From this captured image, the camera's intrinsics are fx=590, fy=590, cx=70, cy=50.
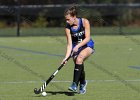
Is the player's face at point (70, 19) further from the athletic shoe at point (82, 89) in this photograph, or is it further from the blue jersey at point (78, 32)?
the athletic shoe at point (82, 89)

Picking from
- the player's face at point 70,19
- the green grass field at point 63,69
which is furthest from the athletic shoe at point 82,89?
the player's face at point 70,19

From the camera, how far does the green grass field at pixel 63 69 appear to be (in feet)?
34.3

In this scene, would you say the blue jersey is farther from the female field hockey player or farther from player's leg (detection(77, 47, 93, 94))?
player's leg (detection(77, 47, 93, 94))

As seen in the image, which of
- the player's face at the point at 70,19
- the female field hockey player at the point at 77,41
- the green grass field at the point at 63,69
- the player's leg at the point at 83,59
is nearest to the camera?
the player's face at the point at 70,19

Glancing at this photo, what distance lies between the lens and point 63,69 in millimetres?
14836

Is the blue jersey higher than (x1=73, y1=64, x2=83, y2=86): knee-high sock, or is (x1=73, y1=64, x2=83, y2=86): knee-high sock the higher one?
the blue jersey

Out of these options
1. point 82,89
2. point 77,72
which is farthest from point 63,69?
point 77,72

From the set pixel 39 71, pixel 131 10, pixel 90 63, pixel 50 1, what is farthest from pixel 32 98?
pixel 131 10

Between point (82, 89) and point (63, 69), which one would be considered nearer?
point (82, 89)

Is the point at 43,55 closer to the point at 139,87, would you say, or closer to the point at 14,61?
the point at 14,61

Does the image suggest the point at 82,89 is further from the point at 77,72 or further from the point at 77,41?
the point at 77,41

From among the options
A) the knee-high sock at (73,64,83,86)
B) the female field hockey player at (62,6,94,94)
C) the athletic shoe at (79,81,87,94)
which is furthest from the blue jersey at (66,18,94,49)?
the athletic shoe at (79,81,87,94)

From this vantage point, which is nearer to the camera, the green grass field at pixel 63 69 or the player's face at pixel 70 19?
the player's face at pixel 70 19

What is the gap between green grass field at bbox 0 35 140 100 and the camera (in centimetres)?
1045
